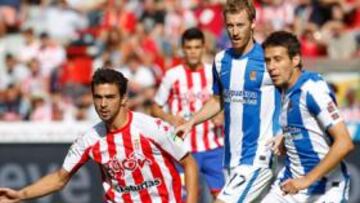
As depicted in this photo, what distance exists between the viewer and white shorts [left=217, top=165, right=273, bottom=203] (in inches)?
374

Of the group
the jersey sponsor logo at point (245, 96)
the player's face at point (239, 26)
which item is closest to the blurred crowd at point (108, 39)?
the jersey sponsor logo at point (245, 96)

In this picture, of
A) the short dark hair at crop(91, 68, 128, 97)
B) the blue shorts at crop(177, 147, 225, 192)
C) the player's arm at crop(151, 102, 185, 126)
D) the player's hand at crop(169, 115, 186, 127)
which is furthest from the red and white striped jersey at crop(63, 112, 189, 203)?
the blue shorts at crop(177, 147, 225, 192)

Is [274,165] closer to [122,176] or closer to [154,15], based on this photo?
[122,176]

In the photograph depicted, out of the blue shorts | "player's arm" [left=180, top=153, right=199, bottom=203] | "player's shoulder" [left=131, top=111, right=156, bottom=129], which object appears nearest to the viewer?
"player's arm" [left=180, top=153, right=199, bottom=203]

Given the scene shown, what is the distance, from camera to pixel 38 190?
843cm

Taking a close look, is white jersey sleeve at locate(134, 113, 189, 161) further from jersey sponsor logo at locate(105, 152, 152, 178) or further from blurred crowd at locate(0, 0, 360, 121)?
blurred crowd at locate(0, 0, 360, 121)

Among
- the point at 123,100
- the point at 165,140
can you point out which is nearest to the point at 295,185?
the point at 165,140

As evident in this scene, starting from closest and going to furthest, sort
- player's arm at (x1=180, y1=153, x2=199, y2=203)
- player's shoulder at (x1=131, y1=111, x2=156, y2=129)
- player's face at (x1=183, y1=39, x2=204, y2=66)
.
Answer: player's arm at (x1=180, y1=153, x2=199, y2=203) < player's shoulder at (x1=131, y1=111, x2=156, y2=129) < player's face at (x1=183, y1=39, x2=204, y2=66)

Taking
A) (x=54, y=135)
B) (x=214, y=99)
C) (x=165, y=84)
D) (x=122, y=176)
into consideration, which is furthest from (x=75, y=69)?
(x=122, y=176)

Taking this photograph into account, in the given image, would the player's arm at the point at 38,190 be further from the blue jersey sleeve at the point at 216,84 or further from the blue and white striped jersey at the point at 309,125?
the blue jersey sleeve at the point at 216,84

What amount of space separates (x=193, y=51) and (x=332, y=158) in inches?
184

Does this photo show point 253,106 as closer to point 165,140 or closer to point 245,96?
point 245,96

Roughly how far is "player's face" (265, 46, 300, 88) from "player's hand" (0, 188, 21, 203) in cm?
192

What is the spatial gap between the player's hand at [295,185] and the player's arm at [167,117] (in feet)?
12.4
